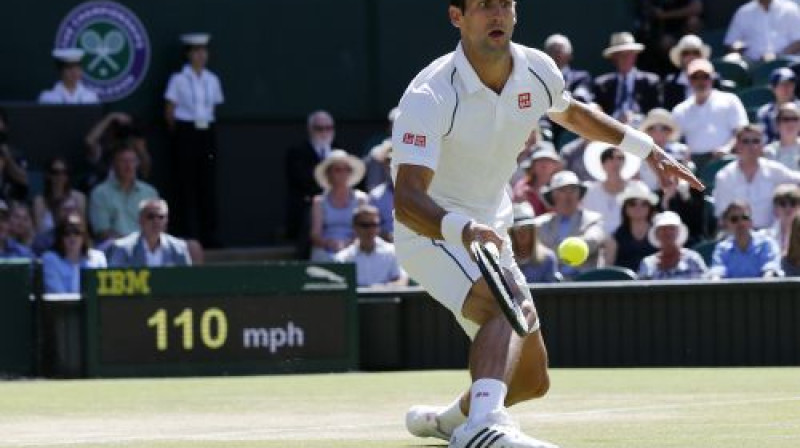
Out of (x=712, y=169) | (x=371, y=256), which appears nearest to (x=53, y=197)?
(x=371, y=256)

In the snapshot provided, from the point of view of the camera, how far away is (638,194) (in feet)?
51.0

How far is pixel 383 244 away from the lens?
15.9 m

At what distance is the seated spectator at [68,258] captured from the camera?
1533 cm

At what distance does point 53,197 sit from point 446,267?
9615 millimetres

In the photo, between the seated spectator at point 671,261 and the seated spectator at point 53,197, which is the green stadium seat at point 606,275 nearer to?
the seated spectator at point 671,261

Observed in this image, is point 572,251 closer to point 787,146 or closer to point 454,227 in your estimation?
point 787,146

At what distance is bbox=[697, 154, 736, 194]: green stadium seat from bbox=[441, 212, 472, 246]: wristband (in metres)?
9.31

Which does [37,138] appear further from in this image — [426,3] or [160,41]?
[426,3]

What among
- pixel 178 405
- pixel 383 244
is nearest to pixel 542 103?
pixel 178 405

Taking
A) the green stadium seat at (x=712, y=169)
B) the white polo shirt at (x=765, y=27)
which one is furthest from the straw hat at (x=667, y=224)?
the white polo shirt at (x=765, y=27)

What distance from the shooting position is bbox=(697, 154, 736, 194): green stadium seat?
1664 centimetres

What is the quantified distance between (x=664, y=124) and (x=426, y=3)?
5.37 m

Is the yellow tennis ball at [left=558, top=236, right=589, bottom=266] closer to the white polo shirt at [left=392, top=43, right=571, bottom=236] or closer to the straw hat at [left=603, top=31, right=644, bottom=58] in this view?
the straw hat at [left=603, top=31, right=644, bottom=58]

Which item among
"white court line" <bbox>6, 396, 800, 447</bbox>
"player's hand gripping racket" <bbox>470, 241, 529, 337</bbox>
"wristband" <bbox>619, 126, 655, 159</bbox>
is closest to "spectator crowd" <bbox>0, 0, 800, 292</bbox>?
"white court line" <bbox>6, 396, 800, 447</bbox>
